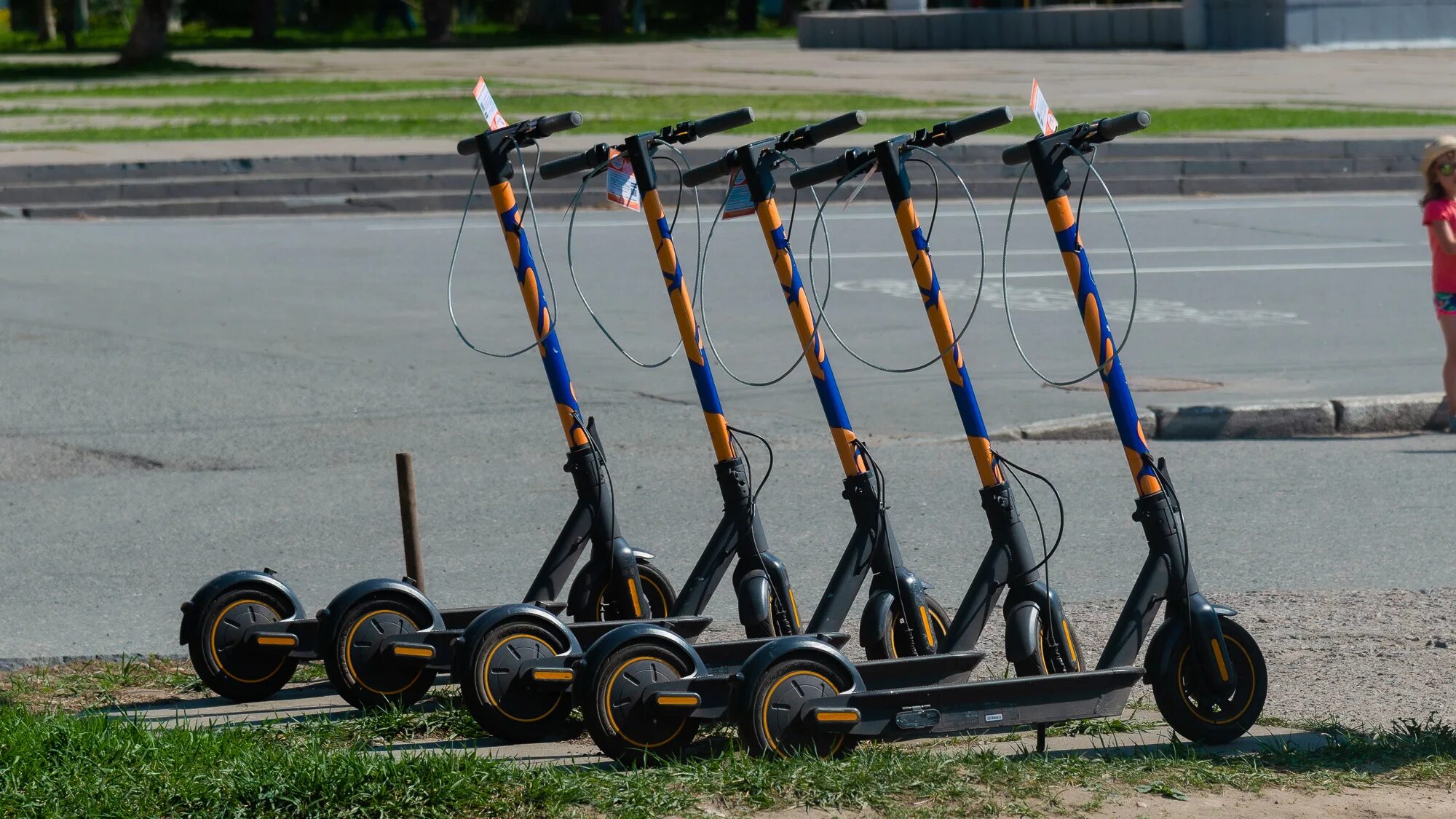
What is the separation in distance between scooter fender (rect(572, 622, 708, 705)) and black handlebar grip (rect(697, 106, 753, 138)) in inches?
50.8

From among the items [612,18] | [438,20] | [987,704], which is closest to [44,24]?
[438,20]

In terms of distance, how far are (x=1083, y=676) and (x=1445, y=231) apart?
5.48 meters

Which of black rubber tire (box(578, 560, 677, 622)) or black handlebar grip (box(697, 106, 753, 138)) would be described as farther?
black rubber tire (box(578, 560, 677, 622))

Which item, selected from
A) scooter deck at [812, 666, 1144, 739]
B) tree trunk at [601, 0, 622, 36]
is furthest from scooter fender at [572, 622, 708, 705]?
tree trunk at [601, 0, 622, 36]

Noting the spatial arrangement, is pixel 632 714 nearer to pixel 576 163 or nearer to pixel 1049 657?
pixel 1049 657

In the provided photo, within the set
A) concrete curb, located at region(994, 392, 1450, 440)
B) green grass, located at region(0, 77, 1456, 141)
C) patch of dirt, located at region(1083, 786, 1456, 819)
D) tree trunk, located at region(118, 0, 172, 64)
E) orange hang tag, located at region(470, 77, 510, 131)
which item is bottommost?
concrete curb, located at region(994, 392, 1450, 440)

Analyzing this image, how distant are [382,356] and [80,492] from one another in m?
3.14

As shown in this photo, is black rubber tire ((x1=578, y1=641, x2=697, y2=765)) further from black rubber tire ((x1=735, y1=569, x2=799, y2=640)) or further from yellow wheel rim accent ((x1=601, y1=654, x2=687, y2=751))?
black rubber tire ((x1=735, y1=569, x2=799, y2=640))

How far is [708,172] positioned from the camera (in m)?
4.93

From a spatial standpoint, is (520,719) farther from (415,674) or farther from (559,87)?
(559,87)

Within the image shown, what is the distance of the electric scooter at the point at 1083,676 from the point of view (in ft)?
13.8

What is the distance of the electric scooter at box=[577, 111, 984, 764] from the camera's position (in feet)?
14.0

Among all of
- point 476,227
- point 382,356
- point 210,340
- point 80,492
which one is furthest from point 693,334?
point 476,227

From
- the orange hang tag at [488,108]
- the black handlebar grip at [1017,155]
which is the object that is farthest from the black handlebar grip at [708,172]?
the black handlebar grip at [1017,155]
